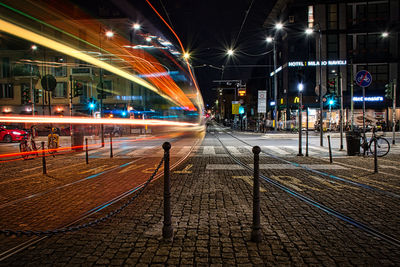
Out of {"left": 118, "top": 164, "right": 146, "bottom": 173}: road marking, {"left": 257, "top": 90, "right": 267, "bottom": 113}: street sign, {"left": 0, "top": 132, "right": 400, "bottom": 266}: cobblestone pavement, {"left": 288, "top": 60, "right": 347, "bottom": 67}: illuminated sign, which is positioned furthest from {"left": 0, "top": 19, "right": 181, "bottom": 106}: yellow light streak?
{"left": 288, "top": 60, "right": 347, "bottom": 67}: illuminated sign

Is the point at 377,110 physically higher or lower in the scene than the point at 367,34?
lower

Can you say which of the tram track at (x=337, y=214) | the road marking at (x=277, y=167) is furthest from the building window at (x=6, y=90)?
the tram track at (x=337, y=214)

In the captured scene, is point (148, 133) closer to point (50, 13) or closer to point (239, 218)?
point (50, 13)

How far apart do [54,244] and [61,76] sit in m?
47.0

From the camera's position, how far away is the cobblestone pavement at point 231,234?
11.0ft

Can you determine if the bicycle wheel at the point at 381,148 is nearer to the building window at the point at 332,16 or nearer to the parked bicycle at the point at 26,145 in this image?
the parked bicycle at the point at 26,145

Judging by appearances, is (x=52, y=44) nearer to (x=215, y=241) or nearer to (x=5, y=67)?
(x=215, y=241)

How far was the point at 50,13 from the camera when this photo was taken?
14023 mm

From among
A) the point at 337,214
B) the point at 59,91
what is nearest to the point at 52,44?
the point at 337,214

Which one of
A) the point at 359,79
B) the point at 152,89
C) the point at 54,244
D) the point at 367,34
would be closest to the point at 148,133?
the point at 152,89

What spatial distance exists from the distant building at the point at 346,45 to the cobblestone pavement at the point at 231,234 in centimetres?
3493

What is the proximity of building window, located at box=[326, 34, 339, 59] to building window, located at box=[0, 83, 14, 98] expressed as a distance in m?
47.4

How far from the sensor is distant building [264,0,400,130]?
38156 mm

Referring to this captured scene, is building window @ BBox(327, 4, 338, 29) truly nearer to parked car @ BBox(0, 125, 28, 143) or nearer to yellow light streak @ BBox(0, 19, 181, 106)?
yellow light streak @ BBox(0, 19, 181, 106)
